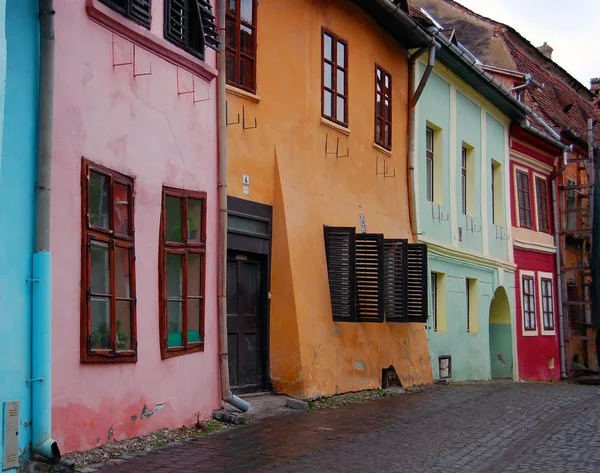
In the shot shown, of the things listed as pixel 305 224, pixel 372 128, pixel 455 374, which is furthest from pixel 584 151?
pixel 305 224

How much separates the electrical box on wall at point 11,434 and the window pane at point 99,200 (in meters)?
1.93

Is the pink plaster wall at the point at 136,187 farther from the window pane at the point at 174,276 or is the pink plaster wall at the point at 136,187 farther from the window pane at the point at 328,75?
the window pane at the point at 328,75

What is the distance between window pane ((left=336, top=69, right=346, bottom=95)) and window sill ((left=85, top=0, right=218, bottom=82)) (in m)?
3.95

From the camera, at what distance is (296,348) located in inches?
480

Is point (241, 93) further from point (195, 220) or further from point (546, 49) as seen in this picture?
point (546, 49)

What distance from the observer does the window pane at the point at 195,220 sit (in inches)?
400

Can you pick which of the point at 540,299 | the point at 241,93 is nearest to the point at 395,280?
the point at 241,93

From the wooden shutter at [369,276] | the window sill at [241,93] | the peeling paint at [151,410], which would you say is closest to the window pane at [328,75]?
the window sill at [241,93]

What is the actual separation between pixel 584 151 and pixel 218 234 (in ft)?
66.2

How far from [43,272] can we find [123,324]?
159cm

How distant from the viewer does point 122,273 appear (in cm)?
873

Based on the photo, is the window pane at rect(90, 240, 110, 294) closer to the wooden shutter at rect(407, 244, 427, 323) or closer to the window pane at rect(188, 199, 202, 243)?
the window pane at rect(188, 199, 202, 243)

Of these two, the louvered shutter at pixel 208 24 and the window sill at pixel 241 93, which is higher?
the louvered shutter at pixel 208 24

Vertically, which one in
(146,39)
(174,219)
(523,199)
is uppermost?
(523,199)
